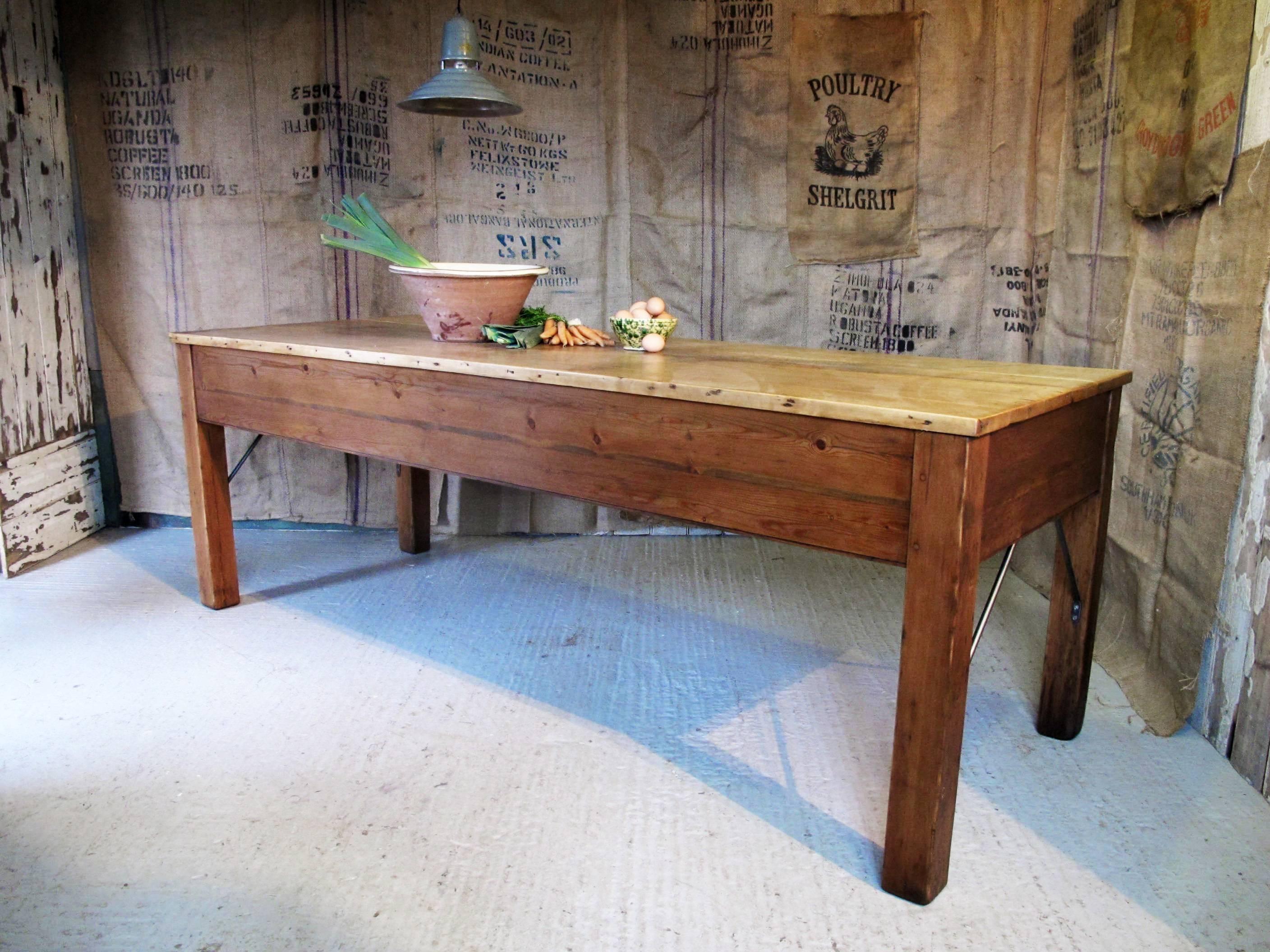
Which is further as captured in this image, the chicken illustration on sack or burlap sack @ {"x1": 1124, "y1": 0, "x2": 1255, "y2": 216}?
the chicken illustration on sack

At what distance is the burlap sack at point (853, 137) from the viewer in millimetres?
3430

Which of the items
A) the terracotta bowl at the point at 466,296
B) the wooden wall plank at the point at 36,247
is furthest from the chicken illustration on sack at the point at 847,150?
the wooden wall plank at the point at 36,247

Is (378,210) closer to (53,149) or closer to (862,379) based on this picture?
(53,149)

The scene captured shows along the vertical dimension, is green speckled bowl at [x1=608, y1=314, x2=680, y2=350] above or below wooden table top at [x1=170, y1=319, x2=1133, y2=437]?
above

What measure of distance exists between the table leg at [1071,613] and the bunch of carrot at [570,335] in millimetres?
1138

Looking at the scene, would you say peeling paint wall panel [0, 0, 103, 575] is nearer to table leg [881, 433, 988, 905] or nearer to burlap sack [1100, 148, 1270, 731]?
table leg [881, 433, 988, 905]

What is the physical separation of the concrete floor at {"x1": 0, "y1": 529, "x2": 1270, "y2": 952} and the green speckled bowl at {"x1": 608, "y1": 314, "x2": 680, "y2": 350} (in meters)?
0.87

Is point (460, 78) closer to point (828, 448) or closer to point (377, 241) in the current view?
point (377, 241)

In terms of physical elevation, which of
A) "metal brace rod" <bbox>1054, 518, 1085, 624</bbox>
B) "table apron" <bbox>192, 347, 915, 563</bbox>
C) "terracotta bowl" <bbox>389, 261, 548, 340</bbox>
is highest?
"terracotta bowl" <bbox>389, 261, 548, 340</bbox>

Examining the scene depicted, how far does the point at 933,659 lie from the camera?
1.74 m

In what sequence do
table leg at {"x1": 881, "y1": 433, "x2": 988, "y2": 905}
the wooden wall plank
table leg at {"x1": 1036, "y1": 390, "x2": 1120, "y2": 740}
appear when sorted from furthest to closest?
the wooden wall plank, table leg at {"x1": 1036, "y1": 390, "x2": 1120, "y2": 740}, table leg at {"x1": 881, "y1": 433, "x2": 988, "y2": 905}

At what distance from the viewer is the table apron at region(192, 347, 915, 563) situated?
1.74 m

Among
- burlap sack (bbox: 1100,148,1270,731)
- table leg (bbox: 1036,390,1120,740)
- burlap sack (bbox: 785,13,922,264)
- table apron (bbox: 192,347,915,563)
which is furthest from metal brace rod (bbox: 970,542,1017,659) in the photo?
burlap sack (bbox: 785,13,922,264)

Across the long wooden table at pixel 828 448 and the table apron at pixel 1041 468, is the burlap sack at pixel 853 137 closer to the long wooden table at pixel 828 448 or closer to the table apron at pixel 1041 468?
the long wooden table at pixel 828 448
